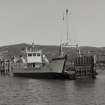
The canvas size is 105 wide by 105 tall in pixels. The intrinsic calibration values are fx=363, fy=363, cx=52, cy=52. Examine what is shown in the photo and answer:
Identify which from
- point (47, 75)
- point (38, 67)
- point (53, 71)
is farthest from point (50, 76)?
point (38, 67)

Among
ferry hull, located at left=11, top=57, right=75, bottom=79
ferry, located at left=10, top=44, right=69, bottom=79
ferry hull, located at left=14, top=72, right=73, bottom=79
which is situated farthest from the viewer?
ferry, located at left=10, top=44, right=69, bottom=79

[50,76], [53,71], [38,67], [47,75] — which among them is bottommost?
[50,76]

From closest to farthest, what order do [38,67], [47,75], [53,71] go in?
[53,71] < [47,75] < [38,67]

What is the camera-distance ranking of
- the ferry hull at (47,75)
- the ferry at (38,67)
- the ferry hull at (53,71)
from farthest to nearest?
the ferry at (38,67)
the ferry hull at (47,75)
the ferry hull at (53,71)

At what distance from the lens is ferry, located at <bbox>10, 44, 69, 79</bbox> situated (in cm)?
10062

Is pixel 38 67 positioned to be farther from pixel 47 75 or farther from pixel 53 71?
pixel 53 71

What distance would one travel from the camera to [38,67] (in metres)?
110

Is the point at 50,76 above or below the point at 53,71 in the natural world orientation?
below

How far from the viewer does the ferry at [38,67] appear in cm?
10062

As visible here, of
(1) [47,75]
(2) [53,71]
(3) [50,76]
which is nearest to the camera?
(3) [50,76]

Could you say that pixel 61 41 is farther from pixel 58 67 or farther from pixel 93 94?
pixel 93 94

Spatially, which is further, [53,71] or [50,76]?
[53,71]

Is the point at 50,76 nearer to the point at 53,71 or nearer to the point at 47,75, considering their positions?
the point at 47,75

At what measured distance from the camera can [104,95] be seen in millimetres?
62406
